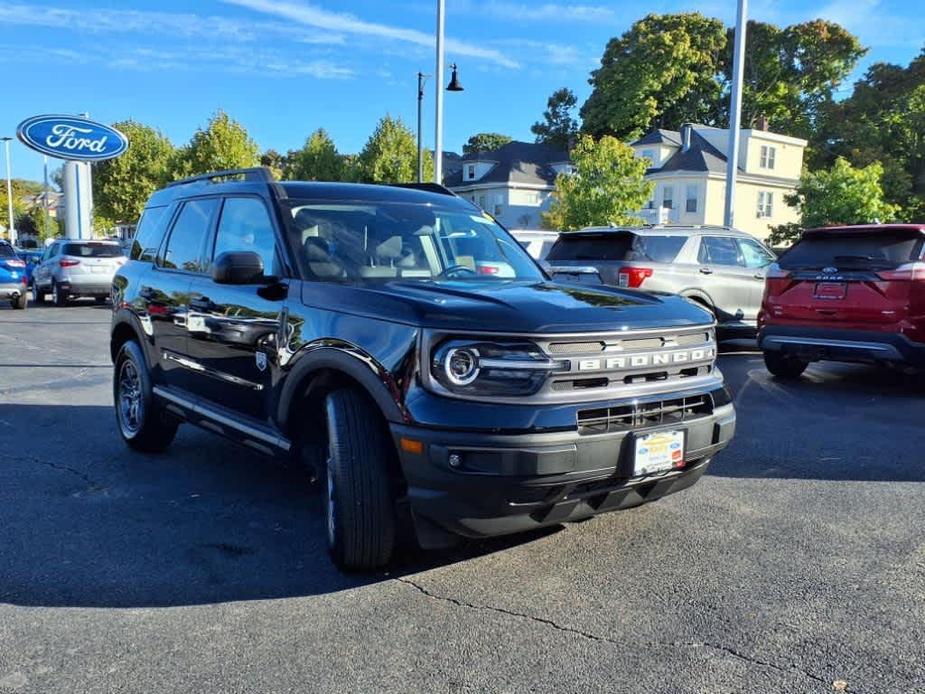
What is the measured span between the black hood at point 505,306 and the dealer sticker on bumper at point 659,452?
500 mm

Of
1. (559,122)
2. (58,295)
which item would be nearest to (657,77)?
(559,122)

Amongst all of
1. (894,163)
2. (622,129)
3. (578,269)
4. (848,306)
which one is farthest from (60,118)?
(622,129)

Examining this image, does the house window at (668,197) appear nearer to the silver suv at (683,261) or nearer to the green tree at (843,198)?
the green tree at (843,198)

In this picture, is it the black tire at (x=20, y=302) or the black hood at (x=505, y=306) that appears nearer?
the black hood at (x=505, y=306)

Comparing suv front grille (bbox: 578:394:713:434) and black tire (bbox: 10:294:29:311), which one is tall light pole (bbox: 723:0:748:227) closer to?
suv front grille (bbox: 578:394:713:434)

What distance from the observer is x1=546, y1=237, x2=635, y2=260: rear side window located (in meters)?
10.2

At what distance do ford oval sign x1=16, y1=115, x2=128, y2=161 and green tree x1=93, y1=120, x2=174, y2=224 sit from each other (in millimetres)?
Answer: 22851

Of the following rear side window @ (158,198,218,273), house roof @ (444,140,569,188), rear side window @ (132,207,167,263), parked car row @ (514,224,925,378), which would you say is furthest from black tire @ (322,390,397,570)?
house roof @ (444,140,569,188)

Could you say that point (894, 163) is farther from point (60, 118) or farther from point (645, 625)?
point (645, 625)

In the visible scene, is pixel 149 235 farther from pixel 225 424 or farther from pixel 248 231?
pixel 225 424

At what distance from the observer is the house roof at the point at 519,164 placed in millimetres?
51531

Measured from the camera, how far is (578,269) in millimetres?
9797

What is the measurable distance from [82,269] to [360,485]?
1788 centimetres

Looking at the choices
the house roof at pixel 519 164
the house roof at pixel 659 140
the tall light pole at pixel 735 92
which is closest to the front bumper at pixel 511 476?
the tall light pole at pixel 735 92
